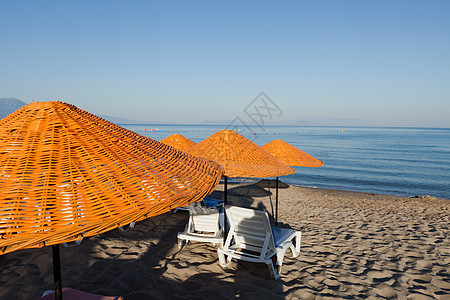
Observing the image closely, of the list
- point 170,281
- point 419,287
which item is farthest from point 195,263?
point 419,287

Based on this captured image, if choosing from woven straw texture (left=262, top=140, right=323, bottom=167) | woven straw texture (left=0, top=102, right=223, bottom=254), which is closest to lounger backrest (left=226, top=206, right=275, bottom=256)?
woven straw texture (left=0, top=102, right=223, bottom=254)

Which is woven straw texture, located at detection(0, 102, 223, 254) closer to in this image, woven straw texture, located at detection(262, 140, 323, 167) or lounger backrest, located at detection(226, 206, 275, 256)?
lounger backrest, located at detection(226, 206, 275, 256)

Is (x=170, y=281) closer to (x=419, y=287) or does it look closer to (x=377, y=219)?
(x=419, y=287)

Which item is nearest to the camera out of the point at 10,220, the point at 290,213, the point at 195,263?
the point at 10,220

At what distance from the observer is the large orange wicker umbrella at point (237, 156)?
4.05m

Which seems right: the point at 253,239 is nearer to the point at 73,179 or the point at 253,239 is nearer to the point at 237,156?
the point at 237,156

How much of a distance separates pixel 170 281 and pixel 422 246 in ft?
14.8

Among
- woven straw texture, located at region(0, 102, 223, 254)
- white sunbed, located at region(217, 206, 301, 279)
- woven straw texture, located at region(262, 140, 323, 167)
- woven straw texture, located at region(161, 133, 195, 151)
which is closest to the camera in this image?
woven straw texture, located at region(0, 102, 223, 254)

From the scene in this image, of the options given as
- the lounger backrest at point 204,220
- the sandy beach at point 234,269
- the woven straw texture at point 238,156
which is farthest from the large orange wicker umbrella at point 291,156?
the lounger backrest at point 204,220

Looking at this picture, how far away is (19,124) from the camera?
1.54 m

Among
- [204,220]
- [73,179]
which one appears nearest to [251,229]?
[204,220]

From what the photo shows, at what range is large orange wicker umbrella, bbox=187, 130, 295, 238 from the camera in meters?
4.05

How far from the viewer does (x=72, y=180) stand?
130cm

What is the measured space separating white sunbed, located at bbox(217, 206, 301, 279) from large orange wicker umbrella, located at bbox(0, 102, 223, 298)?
79.3 inches
